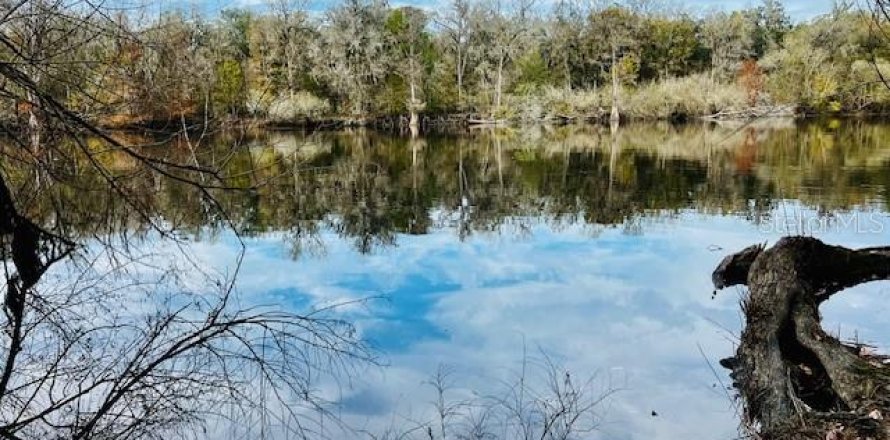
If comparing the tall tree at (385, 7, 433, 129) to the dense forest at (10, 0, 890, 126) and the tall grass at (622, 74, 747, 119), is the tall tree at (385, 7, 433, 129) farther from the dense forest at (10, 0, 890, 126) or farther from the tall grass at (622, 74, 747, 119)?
the tall grass at (622, 74, 747, 119)

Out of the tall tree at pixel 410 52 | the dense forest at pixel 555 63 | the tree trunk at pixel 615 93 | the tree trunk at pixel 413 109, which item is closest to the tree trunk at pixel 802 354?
the dense forest at pixel 555 63

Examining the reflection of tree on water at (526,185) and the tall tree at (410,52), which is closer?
the reflection of tree on water at (526,185)

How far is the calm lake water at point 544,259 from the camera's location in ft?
17.2

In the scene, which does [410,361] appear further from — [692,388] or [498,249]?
[498,249]

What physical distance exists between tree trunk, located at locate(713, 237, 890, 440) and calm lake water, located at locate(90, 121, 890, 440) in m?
0.26

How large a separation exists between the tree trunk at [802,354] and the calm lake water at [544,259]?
258 mm

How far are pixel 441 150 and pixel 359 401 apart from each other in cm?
2066

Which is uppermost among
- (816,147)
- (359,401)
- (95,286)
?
(816,147)

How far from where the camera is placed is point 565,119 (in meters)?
43.3

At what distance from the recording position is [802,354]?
5.39m

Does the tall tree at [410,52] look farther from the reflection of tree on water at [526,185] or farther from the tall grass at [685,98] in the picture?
the reflection of tree on water at [526,185]

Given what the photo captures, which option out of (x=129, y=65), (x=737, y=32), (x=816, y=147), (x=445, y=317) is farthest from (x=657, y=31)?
(x=129, y=65)

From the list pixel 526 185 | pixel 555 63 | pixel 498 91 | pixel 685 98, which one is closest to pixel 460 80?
pixel 498 91

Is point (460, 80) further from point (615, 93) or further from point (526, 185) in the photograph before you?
point (526, 185)
